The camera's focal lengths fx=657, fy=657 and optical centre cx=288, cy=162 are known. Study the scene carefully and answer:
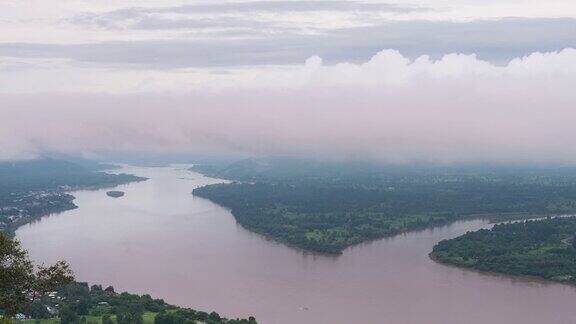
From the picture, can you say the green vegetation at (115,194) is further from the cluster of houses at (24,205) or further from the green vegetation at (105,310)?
the green vegetation at (105,310)

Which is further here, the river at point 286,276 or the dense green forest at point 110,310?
the river at point 286,276

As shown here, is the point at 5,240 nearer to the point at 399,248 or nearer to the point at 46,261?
the point at 46,261

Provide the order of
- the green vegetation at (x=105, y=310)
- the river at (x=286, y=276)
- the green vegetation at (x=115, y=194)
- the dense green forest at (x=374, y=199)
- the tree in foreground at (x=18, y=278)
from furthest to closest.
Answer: the green vegetation at (x=115, y=194) < the dense green forest at (x=374, y=199) < the river at (x=286, y=276) < the green vegetation at (x=105, y=310) < the tree in foreground at (x=18, y=278)

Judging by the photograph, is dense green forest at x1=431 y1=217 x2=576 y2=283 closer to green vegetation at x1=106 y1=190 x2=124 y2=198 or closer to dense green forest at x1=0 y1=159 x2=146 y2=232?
dense green forest at x1=0 y1=159 x2=146 y2=232

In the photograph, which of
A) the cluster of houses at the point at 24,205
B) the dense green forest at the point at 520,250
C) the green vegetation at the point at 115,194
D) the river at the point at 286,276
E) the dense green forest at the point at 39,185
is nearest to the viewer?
the river at the point at 286,276

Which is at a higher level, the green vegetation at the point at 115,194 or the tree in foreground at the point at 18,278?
the tree in foreground at the point at 18,278

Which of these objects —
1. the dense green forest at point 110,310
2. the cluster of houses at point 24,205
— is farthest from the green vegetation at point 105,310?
the cluster of houses at point 24,205

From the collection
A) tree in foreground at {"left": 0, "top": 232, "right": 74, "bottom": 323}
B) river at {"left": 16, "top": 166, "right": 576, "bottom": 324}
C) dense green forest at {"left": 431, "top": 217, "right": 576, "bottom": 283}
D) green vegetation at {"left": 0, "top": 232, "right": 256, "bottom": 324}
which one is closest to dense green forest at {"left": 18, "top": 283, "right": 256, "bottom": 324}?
green vegetation at {"left": 0, "top": 232, "right": 256, "bottom": 324}
